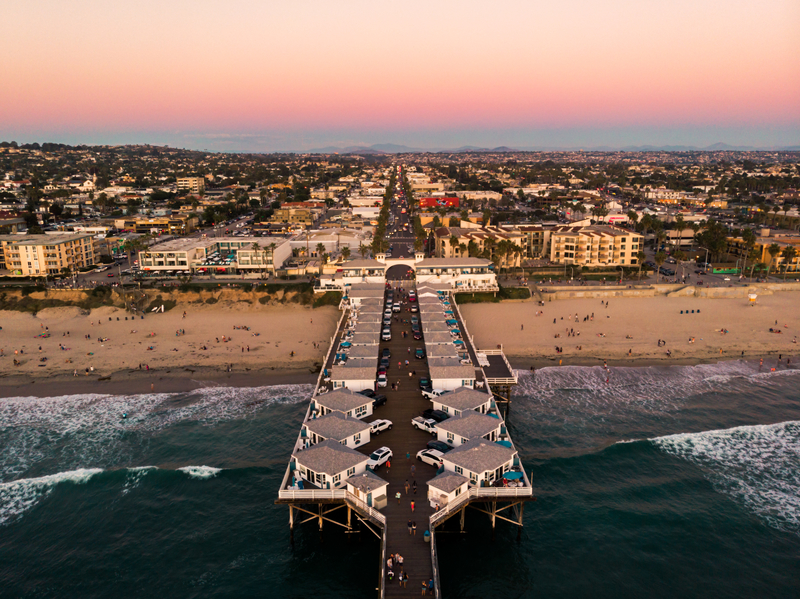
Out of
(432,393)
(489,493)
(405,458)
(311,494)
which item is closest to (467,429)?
(405,458)

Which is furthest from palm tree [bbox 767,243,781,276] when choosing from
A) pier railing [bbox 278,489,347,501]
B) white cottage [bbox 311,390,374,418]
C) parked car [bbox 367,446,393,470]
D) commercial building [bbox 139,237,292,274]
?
pier railing [bbox 278,489,347,501]

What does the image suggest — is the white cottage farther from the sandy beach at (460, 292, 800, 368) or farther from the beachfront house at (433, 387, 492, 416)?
the sandy beach at (460, 292, 800, 368)

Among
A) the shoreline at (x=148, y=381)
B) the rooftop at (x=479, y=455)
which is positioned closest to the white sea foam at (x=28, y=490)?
the shoreline at (x=148, y=381)

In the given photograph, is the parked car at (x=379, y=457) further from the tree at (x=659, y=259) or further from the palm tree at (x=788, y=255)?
the palm tree at (x=788, y=255)

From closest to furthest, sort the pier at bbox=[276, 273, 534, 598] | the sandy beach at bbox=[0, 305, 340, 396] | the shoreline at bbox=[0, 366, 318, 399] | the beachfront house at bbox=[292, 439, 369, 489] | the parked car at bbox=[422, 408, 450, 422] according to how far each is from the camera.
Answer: the pier at bbox=[276, 273, 534, 598] < the beachfront house at bbox=[292, 439, 369, 489] < the parked car at bbox=[422, 408, 450, 422] < the shoreline at bbox=[0, 366, 318, 399] < the sandy beach at bbox=[0, 305, 340, 396]

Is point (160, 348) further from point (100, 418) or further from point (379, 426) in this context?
point (379, 426)

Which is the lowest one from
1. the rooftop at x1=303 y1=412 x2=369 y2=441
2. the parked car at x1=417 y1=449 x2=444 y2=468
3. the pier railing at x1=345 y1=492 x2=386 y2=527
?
the pier railing at x1=345 y1=492 x2=386 y2=527

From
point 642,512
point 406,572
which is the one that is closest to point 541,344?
point 642,512

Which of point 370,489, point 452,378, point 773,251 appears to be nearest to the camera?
point 370,489
